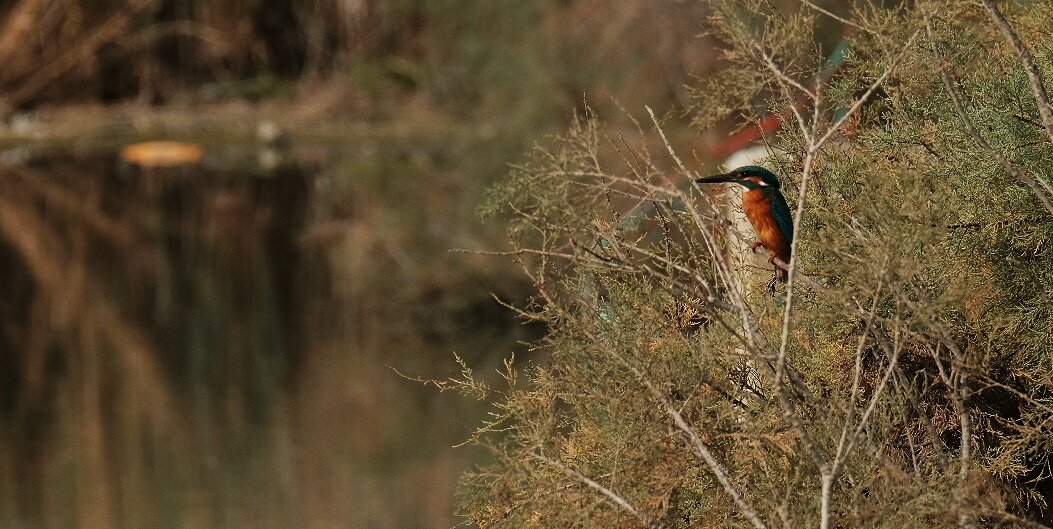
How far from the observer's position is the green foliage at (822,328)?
3121mm

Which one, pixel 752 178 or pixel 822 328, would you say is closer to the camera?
pixel 822 328

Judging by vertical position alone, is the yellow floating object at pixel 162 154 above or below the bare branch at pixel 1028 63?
below

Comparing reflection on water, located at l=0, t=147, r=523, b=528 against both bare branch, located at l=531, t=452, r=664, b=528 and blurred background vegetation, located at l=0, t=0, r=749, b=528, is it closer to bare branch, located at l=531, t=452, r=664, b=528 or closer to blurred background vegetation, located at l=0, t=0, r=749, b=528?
blurred background vegetation, located at l=0, t=0, r=749, b=528

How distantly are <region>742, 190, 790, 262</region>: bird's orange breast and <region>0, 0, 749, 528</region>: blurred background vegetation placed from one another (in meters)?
0.49

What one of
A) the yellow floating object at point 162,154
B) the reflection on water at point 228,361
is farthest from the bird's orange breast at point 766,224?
the yellow floating object at point 162,154

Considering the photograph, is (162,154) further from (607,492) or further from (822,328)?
(607,492)

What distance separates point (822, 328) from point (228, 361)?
7.22 metres

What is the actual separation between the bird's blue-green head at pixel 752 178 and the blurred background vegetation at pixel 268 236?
1.31 ft

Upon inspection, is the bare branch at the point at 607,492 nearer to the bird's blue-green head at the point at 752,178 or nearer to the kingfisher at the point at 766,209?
the kingfisher at the point at 766,209

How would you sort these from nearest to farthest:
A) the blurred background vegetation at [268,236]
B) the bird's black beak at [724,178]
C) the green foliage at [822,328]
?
the green foliage at [822,328] < the bird's black beak at [724,178] < the blurred background vegetation at [268,236]

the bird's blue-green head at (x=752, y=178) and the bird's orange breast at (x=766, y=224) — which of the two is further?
the bird's blue-green head at (x=752, y=178)

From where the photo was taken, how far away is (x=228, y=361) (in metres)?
10.3

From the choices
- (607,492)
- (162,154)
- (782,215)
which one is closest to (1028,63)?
(782,215)

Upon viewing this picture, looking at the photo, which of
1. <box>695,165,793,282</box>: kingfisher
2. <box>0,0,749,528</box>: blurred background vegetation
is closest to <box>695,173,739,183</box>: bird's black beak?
<box>695,165,793,282</box>: kingfisher
